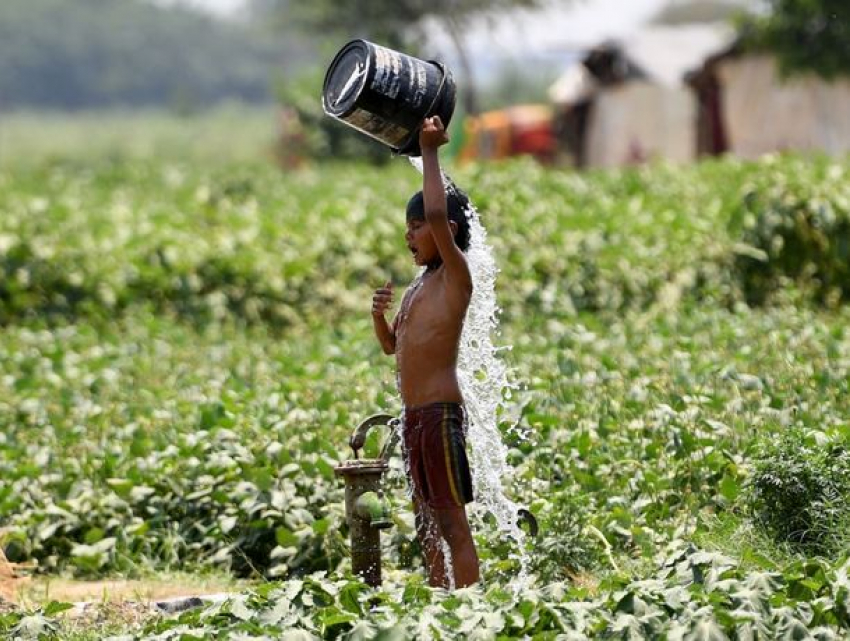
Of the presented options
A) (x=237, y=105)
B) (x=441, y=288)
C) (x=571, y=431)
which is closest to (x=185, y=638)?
(x=441, y=288)

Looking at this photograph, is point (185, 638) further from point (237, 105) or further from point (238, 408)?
point (237, 105)

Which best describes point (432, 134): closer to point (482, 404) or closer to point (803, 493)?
point (482, 404)

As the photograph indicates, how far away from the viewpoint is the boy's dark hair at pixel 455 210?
543cm

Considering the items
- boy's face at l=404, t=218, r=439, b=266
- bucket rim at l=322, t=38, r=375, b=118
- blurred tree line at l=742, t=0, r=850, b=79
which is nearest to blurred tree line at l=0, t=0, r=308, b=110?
blurred tree line at l=742, t=0, r=850, b=79

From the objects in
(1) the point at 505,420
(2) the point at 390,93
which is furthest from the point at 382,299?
(1) the point at 505,420

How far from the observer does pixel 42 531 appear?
704cm

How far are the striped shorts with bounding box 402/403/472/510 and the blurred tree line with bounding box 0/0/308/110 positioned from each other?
119 metres

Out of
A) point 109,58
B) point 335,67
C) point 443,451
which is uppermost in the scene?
point 109,58

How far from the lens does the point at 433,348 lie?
5348mm

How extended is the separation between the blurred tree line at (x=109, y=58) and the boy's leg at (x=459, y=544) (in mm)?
→ 118888

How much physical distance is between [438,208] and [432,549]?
1126mm

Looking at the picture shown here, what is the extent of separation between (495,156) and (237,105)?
91750mm

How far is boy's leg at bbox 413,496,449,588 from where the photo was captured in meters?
5.43

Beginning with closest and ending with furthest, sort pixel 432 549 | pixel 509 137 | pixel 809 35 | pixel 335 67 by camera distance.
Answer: pixel 432 549, pixel 335 67, pixel 809 35, pixel 509 137
